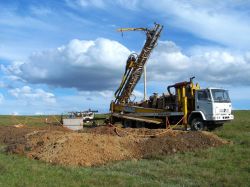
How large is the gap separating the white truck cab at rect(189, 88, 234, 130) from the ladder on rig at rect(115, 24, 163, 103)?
576 centimetres

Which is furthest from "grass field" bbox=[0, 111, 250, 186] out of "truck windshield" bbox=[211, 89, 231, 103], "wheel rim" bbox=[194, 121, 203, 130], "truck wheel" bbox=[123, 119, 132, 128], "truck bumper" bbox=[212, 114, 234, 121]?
"truck wheel" bbox=[123, 119, 132, 128]

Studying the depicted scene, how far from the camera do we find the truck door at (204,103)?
2580 centimetres

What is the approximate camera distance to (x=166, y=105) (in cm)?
2916

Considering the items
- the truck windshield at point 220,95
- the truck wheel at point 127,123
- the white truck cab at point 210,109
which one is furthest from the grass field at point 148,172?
the truck wheel at point 127,123

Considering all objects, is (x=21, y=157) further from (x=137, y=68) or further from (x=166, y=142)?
(x=137, y=68)

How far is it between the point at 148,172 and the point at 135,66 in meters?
19.0

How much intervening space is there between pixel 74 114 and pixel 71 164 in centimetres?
2219

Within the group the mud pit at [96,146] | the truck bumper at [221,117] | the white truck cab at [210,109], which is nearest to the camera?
the mud pit at [96,146]

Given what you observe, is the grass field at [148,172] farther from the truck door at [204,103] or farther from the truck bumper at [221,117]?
the truck door at [204,103]

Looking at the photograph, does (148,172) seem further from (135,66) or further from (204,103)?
(135,66)

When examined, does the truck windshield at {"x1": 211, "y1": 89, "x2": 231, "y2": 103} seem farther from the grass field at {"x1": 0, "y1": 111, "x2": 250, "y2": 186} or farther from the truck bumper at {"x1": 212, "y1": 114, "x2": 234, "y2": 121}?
the grass field at {"x1": 0, "y1": 111, "x2": 250, "y2": 186}

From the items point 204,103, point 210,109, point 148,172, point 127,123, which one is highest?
point 204,103

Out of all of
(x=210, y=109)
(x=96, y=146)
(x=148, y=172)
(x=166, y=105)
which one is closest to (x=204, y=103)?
(x=210, y=109)

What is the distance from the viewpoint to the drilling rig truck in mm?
26078
